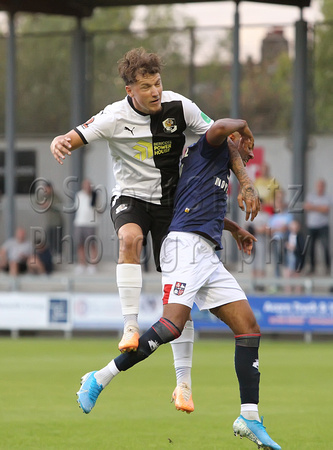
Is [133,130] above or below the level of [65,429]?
above

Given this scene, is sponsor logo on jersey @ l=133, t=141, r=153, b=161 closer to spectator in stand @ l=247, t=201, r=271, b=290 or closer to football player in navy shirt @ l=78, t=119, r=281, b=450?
football player in navy shirt @ l=78, t=119, r=281, b=450

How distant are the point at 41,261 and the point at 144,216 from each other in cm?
1292

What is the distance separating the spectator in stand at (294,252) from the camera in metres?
17.8

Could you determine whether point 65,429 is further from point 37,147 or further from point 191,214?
point 37,147

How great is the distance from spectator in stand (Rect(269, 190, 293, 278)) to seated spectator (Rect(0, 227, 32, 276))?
5235 millimetres

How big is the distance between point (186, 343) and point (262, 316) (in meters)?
10.2

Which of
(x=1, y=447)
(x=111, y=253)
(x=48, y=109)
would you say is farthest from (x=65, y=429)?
(x=48, y=109)

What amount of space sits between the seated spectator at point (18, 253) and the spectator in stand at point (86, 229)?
109 cm

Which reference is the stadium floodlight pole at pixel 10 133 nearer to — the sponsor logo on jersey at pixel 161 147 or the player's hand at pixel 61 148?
the sponsor logo on jersey at pixel 161 147

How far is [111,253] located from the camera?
20.2 m

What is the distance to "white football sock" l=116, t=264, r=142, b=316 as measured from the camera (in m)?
6.79

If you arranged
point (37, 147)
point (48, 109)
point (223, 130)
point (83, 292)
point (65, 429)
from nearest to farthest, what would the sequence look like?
→ point (223, 130) → point (65, 429) → point (83, 292) → point (37, 147) → point (48, 109)

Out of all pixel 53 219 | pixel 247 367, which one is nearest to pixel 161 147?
pixel 247 367

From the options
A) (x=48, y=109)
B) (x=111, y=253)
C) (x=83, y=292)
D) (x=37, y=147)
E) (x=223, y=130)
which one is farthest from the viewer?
(x=48, y=109)
